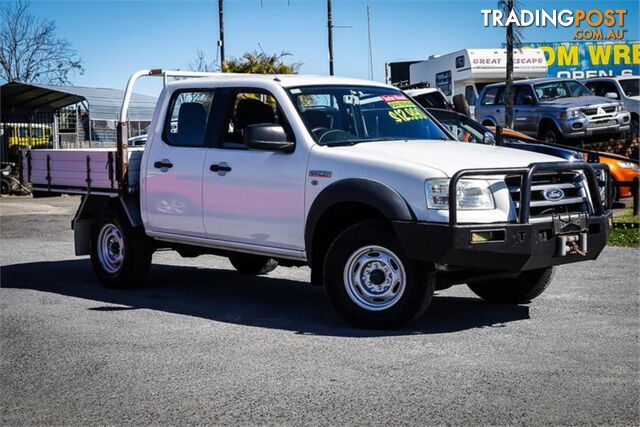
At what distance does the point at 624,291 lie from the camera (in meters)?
9.06

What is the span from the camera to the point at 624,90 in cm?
2611

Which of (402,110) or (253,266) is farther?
(253,266)

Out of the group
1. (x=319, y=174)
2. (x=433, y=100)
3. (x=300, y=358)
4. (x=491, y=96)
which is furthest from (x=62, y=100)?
(x=300, y=358)

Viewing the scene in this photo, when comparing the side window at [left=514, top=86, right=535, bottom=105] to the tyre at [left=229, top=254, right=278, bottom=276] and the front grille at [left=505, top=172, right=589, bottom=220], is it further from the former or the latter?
the front grille at [left=505, top=172, right=589, bottom=220]

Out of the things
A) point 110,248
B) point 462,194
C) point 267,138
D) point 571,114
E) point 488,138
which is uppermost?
point 571,114

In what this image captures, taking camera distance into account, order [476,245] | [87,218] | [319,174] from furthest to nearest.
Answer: [87,218]
[319,174]
[476,245]

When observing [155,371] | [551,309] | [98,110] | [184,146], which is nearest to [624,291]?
[551,309]

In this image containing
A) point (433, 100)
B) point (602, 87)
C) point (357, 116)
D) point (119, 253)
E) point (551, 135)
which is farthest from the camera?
point (602, 87)

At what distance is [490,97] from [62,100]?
12.6 meters

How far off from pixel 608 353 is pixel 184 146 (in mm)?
4266

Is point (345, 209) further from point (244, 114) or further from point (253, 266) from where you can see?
point (253, 266)

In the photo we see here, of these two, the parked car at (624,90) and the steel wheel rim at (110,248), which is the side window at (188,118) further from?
the parked car at (624,90)

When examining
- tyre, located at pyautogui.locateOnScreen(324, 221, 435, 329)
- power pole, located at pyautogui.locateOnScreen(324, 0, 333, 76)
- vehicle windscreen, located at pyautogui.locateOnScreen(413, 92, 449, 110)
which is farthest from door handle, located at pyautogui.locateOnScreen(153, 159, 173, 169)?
power pole, located at pyautogui.locateOnScreen(324, 0, 333, 76)

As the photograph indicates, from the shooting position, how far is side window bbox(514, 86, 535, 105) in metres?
23.0
